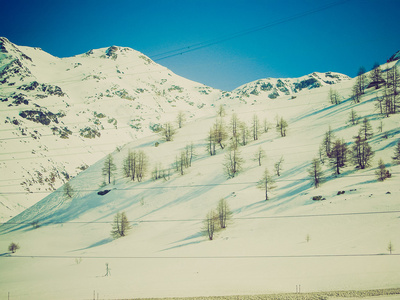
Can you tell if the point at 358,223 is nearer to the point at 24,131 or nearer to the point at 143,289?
the point at 143,289

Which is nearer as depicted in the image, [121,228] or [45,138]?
[121,228]

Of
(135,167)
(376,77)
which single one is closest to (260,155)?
(135,167)

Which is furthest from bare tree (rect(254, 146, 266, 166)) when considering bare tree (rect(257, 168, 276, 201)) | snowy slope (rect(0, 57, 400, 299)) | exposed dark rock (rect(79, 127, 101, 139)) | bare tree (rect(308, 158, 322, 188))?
exposed dark rock (rect(79, 127, 101, 139))

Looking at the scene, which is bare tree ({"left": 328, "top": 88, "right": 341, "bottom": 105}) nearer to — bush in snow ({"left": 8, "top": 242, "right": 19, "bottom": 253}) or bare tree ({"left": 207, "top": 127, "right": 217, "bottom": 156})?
bare tree ({"left": 207, "top": 127, "right": 217, "bottom": 156})

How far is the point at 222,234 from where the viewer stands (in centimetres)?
3409

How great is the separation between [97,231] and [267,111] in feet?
295

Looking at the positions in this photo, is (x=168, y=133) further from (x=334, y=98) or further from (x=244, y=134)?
(x=334, y=98)

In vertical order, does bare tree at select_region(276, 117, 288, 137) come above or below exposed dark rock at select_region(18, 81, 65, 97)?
below

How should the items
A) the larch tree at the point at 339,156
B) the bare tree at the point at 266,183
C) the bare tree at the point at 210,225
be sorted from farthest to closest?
the larch tree at the point at 339,156
the bare tree at the point at 266,183
the bare tree at the point at 210,225

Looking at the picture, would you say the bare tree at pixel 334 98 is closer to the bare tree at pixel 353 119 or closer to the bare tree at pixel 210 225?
the bare tree at pixel 353 119

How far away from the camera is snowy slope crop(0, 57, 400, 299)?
19.9 metres

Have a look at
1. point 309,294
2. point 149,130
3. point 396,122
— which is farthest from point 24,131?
point 396,122

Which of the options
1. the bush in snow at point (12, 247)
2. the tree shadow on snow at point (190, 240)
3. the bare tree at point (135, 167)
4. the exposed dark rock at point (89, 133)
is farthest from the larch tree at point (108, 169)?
the exposed dark rock at point (89, 133)

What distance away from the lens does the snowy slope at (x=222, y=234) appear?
19.9m
